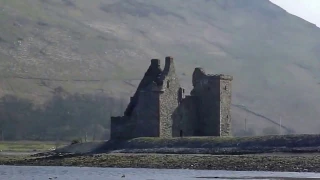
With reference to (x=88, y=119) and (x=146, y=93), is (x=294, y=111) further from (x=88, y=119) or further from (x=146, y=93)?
(x=146, y=93)

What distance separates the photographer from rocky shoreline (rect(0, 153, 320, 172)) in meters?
54.0

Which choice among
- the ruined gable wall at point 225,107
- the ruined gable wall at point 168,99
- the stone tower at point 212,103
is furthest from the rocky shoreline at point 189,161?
the ruined gable wall at point 225,107

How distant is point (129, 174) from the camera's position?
54250mm

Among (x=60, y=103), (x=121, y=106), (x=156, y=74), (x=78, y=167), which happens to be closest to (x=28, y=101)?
(x=60, y=103)

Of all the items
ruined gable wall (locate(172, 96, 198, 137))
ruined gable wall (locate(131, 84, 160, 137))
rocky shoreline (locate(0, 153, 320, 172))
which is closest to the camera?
rocky shoreline (locate(0, 153, 320, 172))

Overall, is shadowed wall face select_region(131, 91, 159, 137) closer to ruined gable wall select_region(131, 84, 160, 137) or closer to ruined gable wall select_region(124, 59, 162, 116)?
ruined gable wall select_region(131, 84, 160, 137)

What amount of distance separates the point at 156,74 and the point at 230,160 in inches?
779

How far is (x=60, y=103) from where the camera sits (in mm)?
161750

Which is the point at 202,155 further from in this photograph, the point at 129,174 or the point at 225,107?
the point at 225,107

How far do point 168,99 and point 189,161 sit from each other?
14471 millimetres

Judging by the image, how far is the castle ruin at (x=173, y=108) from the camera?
7262 centimetres

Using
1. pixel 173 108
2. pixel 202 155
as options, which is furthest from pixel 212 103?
pixel 202 155

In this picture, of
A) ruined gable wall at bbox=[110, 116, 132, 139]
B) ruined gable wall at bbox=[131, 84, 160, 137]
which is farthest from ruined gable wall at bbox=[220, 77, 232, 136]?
ruined gable wall at bbox=[110, 116, 132, 139]

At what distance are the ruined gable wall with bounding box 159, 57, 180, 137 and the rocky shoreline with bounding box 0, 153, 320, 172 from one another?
19.1ft
